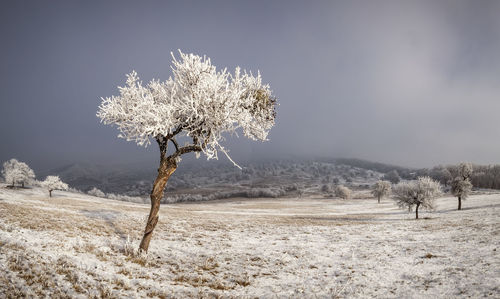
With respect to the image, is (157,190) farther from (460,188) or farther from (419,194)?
(460,188)

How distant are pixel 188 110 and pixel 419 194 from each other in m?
52.7

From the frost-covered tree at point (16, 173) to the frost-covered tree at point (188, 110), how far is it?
321ft

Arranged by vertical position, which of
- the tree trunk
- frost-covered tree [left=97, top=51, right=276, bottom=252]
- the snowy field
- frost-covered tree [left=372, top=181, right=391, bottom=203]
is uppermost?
frost-covered tree [left=97, top=51, right=276, bottom=252]

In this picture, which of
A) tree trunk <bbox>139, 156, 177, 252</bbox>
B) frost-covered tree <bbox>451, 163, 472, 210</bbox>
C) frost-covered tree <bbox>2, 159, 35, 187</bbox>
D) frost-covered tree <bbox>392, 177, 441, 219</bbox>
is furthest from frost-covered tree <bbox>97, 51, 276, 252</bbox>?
frost-covered tree <bbox>2, 159, 35, 187</bbox>

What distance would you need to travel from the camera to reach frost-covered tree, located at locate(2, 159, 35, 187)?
261 feet

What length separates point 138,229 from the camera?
22.0 metres

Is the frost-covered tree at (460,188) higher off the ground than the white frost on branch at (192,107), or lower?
lower

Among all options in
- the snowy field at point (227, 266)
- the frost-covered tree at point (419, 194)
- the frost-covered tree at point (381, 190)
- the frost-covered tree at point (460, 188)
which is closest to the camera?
the snowy field at point (227, 266)

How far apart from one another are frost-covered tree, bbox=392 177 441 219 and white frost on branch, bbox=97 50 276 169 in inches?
1879

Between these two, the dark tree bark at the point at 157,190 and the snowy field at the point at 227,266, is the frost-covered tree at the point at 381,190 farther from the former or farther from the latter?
the dark tree bark at the point at 157,190

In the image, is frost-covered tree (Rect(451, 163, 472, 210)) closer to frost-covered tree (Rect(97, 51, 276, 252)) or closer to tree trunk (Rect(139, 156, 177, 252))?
frost-covered tree (Rect(97, 51, 276, 252))

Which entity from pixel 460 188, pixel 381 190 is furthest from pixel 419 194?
pixel 381 190

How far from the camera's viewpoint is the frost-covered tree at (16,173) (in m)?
79.6

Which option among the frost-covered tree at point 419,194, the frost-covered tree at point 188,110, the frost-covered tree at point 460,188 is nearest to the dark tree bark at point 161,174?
the frost-covered tree at point 188,110
